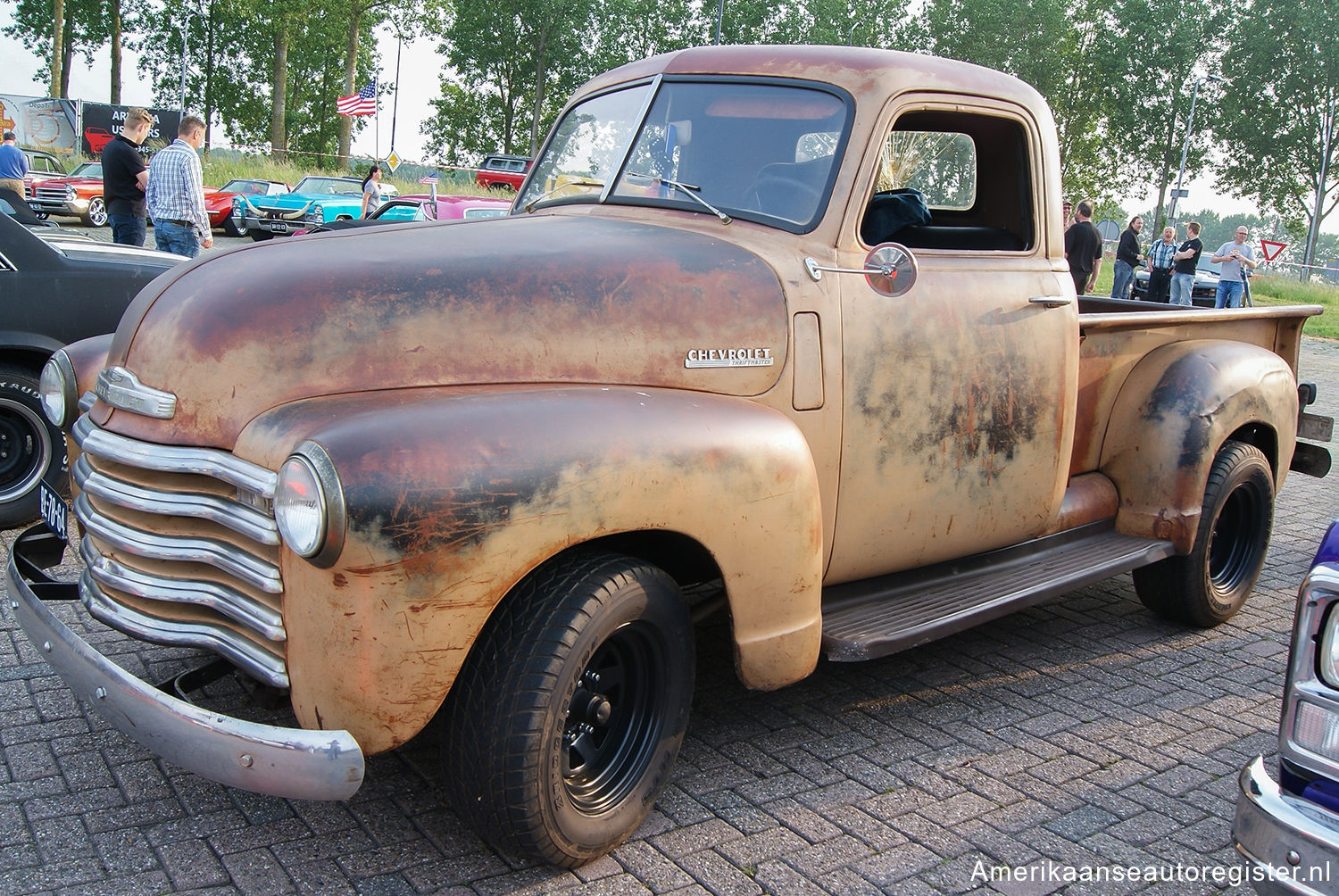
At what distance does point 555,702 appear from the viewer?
2.39 meters

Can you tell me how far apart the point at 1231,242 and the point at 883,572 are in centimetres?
1758

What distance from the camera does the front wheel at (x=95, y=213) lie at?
23328 millimetres

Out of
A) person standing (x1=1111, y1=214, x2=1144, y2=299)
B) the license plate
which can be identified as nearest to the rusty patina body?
the license plate

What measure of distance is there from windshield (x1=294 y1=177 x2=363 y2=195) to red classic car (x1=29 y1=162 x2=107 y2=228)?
439cm

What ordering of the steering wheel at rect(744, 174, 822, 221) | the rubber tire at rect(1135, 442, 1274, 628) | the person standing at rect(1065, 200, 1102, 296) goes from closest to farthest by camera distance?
the steering wheel at rect(744, 174, 822, 221) → the rubber tire at rect(1135, 442, 1274, 628) → the person standing at rect(1065, 200, 1102, 296)

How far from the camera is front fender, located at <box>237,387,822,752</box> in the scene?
7.13ft

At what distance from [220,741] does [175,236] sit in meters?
6.96

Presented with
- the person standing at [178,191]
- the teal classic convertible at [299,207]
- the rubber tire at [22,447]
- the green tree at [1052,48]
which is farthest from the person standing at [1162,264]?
the green tree at [1052,48]

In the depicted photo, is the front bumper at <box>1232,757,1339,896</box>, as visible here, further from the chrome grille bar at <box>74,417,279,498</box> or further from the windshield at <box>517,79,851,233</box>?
the chrome grille bar at <box>74,417,279,498</box>

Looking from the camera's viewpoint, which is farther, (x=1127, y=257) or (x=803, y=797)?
(x=1127, y=257)

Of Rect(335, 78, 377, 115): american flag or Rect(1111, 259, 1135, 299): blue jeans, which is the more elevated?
Rect(335, 78, 377, 115): american flag

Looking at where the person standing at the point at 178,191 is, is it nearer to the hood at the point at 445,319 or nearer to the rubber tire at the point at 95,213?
the hood at the point at 445,319

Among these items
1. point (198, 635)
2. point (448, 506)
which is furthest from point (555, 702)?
point (198, 635)

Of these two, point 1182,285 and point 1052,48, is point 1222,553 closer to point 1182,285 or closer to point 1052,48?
point 1182,285
